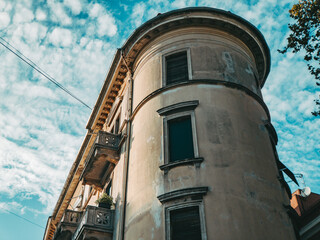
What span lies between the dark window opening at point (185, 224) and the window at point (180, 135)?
6.29 feet

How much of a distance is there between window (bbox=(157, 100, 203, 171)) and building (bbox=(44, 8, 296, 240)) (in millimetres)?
48

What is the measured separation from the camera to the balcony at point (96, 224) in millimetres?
16150

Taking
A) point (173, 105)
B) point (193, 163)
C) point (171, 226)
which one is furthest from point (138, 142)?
point (171, 226)

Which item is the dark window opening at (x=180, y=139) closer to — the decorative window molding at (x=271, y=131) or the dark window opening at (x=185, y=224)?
the dark window opening at (x=185, y=224)

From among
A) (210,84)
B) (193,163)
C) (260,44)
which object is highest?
(260,44)

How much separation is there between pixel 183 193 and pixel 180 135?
307cm

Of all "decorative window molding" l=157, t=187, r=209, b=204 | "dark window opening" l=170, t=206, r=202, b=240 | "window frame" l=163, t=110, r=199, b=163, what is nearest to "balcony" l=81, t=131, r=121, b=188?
"window frame" l=163, t=110, r=199, b=163

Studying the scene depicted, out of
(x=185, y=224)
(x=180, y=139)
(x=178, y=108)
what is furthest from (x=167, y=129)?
(x=185, y=224)

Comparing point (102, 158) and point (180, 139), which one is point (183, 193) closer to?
point (180, 139)

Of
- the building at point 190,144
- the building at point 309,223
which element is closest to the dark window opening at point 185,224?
the building at point 190,144

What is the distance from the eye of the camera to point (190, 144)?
1520 cm

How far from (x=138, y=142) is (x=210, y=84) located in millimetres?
4390

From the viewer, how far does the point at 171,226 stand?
43.3 feet

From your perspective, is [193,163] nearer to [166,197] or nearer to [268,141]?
[166,197]
